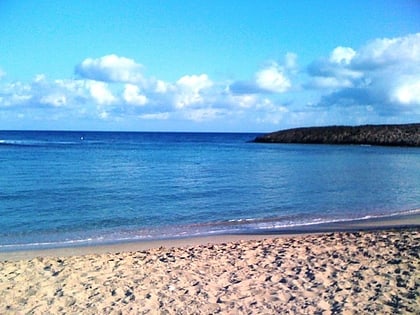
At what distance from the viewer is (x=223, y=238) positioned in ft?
36.6

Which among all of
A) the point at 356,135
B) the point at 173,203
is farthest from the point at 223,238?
the point at 356,135

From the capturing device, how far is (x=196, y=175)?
26891 mm

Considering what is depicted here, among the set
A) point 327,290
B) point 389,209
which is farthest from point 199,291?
point 389,209

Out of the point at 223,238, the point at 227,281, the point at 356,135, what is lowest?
the point at 223,238

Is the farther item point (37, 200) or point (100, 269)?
point (37, 200)

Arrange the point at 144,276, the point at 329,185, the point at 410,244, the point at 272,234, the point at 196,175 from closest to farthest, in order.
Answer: the point at 144,276 < the point at 410,244 < the point at 272,234 < the point at 329,185 < the point at 196,175

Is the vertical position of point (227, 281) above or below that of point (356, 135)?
below

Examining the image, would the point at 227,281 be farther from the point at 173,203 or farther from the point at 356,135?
the point at 356,135

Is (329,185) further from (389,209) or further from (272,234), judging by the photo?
(272,234)

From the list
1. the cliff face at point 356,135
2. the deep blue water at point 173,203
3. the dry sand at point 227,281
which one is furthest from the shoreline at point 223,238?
the cliff face at point 356,135

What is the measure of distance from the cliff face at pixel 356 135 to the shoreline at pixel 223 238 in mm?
63014

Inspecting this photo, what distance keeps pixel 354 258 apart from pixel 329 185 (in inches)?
Result: 584

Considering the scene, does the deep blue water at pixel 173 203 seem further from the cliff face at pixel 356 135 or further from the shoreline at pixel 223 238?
the cliff face at pixel 356 135

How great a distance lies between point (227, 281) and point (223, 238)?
422cm
